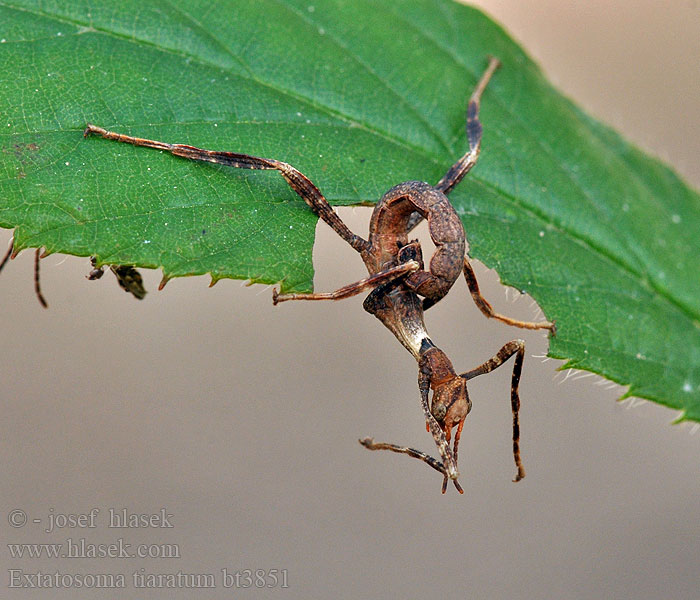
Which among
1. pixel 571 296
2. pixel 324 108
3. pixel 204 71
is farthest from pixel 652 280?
pixel 204 71

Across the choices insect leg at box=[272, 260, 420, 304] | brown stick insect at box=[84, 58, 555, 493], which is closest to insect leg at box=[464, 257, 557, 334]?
brown stick insect at box=[84, 58, 555, 493]

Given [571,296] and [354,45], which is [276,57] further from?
[571,296]

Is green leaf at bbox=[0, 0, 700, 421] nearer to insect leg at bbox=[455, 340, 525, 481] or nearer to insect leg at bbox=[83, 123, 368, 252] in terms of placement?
insect leg at bbox=[83, 123, 368, 252]

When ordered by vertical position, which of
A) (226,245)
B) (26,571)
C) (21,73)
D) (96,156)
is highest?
(21,73)

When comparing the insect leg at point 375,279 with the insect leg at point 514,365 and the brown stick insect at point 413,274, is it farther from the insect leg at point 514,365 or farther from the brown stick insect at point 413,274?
the insect leg at point 514,365

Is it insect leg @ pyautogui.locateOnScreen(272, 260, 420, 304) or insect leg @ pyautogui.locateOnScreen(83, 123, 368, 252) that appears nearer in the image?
insect leg @ pyautogui.locateOnScreen(83, 123, 368, 252)

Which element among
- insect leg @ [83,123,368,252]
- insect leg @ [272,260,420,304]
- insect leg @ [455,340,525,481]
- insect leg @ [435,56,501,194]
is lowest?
insect leg @ [455,340,525,481]

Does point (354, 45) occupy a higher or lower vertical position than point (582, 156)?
higher

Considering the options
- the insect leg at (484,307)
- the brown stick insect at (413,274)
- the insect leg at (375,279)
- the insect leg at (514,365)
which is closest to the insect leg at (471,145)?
the brown stick insect at (413,274)
